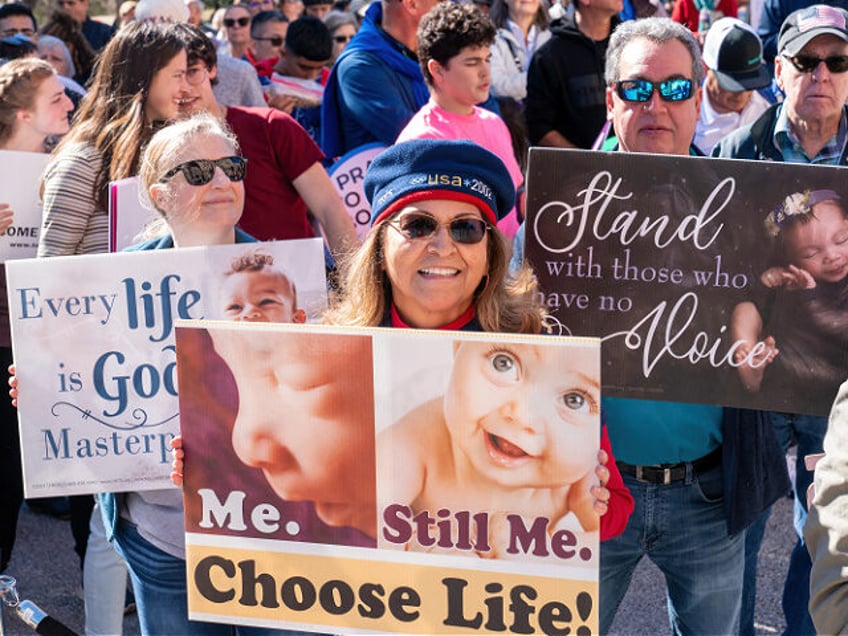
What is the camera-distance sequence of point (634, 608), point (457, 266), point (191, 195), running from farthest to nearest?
point (634, 608), point (191, 195), point (457, 266)

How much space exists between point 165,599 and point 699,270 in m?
1.48

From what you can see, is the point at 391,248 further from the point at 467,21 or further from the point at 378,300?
the point at 467,21

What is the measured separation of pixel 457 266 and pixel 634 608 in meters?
2.51

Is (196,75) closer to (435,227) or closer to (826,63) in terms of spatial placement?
(435,227)

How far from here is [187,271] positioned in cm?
282

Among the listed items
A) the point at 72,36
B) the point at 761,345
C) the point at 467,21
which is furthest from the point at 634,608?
the point at 72,36

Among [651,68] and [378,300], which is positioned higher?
[651,68]

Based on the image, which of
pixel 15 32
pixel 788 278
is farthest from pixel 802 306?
pixel 15 32

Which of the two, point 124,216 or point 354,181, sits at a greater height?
point 354,181

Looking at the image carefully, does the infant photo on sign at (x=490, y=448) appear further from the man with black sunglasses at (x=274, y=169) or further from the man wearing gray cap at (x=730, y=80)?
the man wearing gray cap at (x=730, y=80)

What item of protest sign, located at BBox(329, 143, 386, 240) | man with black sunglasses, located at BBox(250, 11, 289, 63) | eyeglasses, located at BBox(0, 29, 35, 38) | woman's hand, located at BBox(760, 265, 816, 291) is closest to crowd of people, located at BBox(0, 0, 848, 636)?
woman's hand, located at BBox(760, 265, 816, 291)

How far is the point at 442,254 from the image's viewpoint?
243 cm

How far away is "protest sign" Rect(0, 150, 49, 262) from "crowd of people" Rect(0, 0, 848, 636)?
0.05 m

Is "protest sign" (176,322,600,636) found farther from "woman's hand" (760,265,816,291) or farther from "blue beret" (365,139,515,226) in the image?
"woman's hand" (760,265,816,291)
